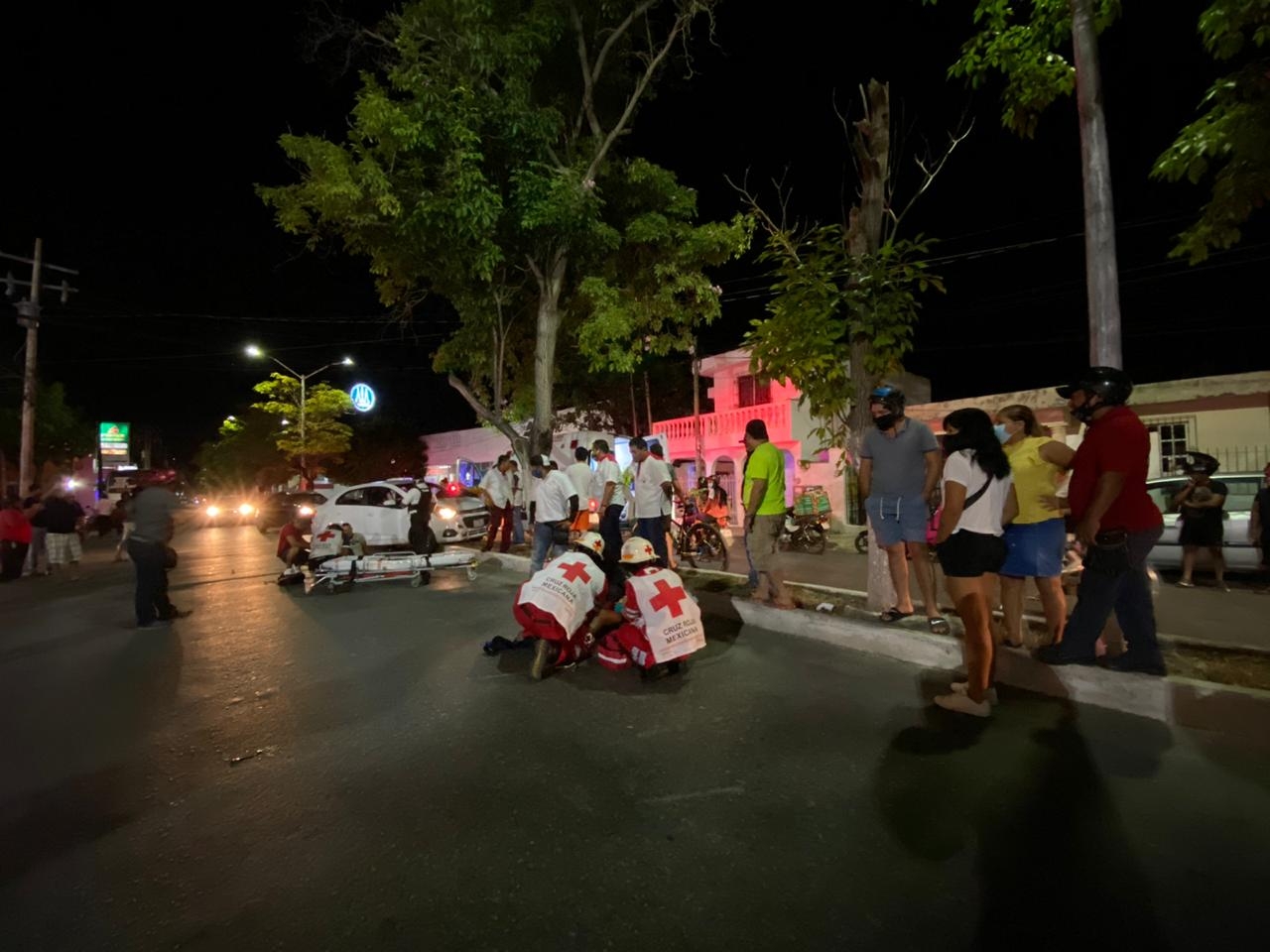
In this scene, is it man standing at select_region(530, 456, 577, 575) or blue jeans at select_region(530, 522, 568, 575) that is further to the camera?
blue jeans at select_region(530, 522, 568, 575)

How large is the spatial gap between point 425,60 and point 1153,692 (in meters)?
12.7

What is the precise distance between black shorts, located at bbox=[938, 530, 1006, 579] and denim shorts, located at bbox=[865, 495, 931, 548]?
4.40 ft

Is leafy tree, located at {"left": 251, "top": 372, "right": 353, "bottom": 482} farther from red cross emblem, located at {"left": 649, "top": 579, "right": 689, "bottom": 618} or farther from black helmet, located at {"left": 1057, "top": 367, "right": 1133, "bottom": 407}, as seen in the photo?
black helmet, located at {"left": 1057, "top": 367, "right": 1133, "bottom": 407}

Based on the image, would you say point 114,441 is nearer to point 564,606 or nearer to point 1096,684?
point 564,606

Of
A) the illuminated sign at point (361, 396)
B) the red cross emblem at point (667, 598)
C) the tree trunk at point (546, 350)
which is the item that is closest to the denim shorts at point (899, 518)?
the red cross emblem at point (667, 598)

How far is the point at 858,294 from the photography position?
593 cm

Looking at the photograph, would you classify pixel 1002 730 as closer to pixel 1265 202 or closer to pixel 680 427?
pixel 1265 202

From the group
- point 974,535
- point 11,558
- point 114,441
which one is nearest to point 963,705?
point 974,535

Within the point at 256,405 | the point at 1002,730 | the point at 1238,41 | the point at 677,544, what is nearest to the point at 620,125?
the point at 677,544

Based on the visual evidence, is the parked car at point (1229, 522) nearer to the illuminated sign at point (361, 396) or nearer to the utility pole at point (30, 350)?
the utility pole at point (30, 350)

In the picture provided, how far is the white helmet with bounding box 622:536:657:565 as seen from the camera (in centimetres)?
470

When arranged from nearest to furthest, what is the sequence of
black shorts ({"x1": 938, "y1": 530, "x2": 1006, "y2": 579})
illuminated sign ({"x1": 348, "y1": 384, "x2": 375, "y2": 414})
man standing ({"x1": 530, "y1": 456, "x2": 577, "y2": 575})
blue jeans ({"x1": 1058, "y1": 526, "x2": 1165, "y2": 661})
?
black shorts ({"x1": 938, "y1": 530, "x2": 1006, "y2": 579})
blue jeans ({"x1": 1058, "y1": 526, "x2": 1165, "y2": 661})
man standing ({"x1": 530, "y1": 456, "x2": 577, "y2": 575})
illuminated sign ({"x1": 348, "y1": 384, "x2": 375, "y2": 414})

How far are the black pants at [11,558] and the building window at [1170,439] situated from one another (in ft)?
74.7

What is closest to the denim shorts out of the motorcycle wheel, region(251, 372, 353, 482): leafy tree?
the motorcycle wheel
